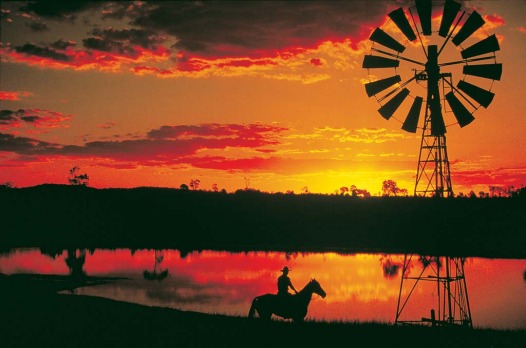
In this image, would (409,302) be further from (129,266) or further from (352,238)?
(352,238)

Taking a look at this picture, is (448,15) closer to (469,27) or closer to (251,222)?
(469,27)

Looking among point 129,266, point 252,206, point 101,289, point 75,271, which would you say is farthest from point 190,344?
point 252,206

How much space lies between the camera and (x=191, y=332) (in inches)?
620

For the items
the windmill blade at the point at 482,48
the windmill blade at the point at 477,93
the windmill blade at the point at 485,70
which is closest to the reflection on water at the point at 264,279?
the windmill blade at the point at 477,93

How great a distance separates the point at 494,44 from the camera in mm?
17781

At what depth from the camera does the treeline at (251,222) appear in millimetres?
68125

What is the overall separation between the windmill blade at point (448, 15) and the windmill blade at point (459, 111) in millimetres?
2051

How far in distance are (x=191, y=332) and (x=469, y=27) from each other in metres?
12.8

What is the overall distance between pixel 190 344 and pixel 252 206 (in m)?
76.0

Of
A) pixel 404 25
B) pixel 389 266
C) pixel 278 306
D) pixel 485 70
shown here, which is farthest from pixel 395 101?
pixel 389 266

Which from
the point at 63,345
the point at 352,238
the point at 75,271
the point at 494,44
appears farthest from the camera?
the point at 352,238

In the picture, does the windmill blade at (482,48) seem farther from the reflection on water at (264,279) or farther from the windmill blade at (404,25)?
the reflection on water at (264,279)

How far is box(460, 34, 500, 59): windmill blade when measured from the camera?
17.8m

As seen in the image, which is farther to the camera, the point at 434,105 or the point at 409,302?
the point at 409,302
